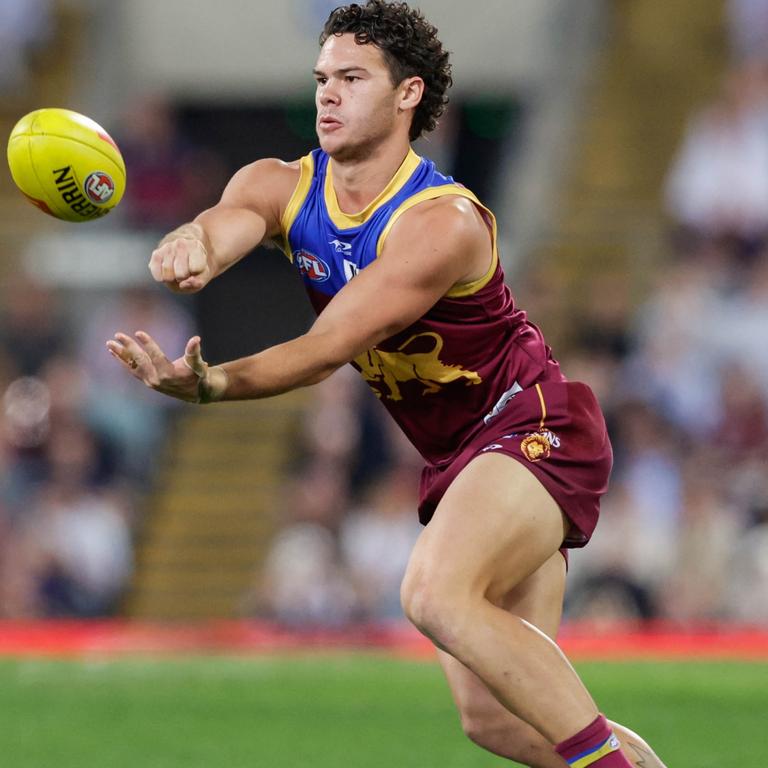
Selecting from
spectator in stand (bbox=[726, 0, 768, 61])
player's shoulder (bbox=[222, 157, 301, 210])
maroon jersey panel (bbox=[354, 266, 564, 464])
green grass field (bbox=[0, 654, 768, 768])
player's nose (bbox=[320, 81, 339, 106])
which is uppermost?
spectator in stand (bbox=[726, 0, 768, 61])

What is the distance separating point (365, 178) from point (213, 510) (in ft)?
29.2

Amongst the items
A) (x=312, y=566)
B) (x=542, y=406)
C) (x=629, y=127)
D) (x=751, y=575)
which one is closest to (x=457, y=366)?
(x=542, y=406)

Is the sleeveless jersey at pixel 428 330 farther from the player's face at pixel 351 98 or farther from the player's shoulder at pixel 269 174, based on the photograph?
the player's face at pixel 351 98

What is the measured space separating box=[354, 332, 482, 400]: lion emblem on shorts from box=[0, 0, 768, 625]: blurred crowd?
6.12 metres

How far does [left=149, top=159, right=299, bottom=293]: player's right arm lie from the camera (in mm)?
5016

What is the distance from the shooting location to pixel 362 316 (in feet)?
16.5

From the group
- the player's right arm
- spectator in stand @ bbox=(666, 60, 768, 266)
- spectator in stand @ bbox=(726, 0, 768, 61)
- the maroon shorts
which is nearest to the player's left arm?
the player's right arm

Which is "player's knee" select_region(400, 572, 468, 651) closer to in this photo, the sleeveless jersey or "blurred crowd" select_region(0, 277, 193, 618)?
the sleeveless jersey

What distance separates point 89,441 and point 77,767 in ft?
19.0

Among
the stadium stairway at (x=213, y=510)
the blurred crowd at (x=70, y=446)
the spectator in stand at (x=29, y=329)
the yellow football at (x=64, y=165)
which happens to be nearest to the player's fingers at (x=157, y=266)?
the yellow football at (x=64, y=165)

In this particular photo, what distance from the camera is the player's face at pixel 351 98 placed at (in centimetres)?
541

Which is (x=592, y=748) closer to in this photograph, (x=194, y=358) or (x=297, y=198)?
(x=194, y=358)

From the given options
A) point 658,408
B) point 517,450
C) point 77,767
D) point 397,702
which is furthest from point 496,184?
point 517,450

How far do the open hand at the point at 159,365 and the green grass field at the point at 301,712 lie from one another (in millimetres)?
2880
